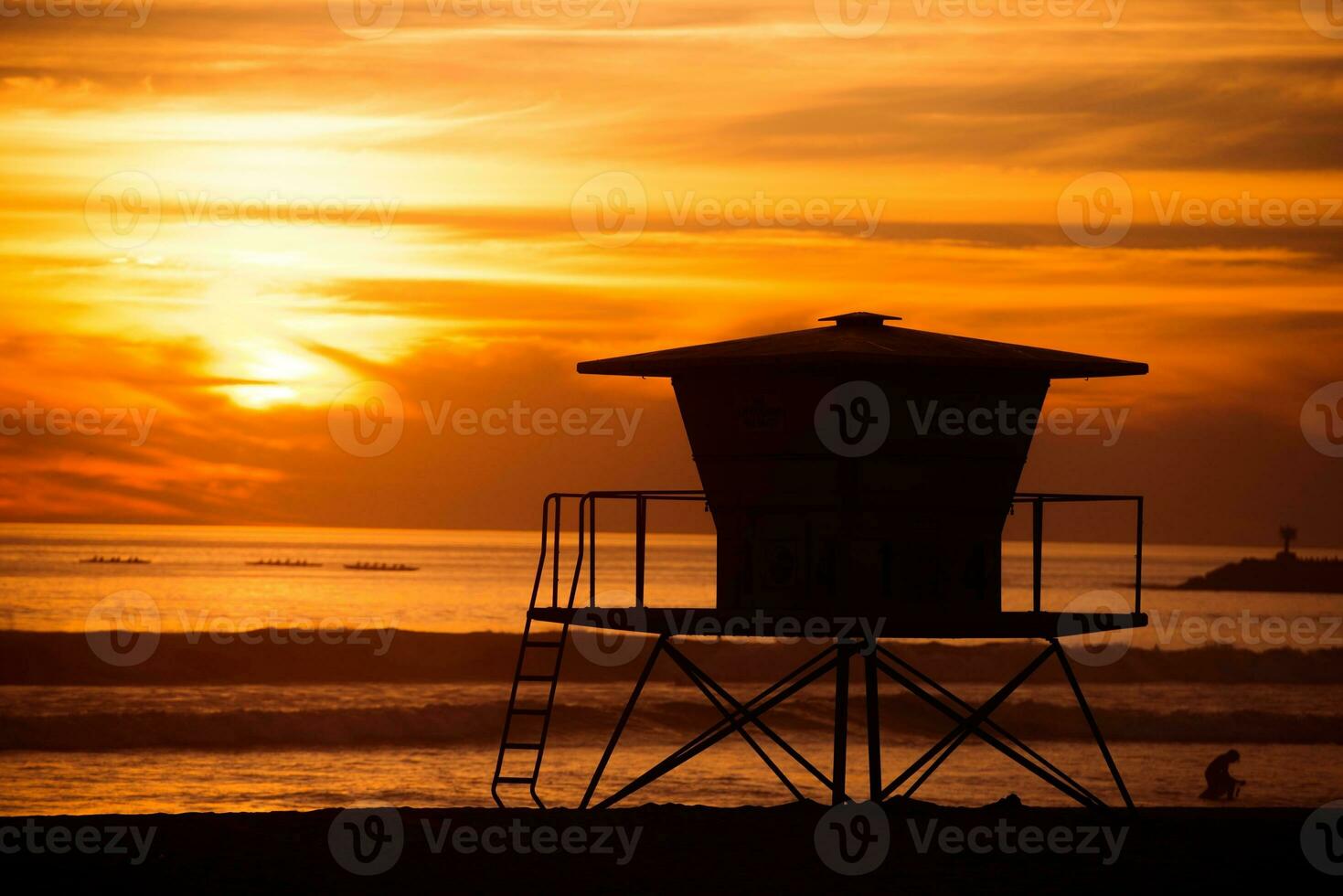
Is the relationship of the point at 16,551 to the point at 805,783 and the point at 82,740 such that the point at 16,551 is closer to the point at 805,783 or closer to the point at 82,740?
the point at 82,740

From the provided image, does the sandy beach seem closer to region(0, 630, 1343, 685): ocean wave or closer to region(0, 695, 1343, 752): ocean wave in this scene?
region(0, 695, 1343, 752): ocean wave

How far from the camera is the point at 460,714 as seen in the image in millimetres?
38375

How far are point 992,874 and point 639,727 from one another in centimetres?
2540

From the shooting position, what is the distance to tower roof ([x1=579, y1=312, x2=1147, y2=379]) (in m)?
13.6

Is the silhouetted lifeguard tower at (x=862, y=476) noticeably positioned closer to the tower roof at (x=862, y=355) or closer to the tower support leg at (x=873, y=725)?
the tower roof at (x=862, y=355)

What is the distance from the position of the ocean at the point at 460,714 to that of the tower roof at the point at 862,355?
1053 cm

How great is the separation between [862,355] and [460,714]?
2667cm

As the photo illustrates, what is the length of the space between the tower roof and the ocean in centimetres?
1053

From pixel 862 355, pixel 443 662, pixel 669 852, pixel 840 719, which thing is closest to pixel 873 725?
pixel 840 719

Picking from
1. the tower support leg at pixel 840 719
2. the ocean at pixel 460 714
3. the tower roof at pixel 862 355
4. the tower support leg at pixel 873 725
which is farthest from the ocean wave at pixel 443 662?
the tower roof at pixel 862 355

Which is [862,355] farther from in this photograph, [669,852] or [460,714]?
[460,714]

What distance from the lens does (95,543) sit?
555ft

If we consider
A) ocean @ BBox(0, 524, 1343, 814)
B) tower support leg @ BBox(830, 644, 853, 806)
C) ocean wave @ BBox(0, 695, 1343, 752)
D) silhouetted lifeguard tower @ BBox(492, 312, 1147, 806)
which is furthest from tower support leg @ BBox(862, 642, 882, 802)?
ocean wave @ BBox(0, 695, 1343, 752)

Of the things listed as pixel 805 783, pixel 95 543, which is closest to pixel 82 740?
pixel 805 783
